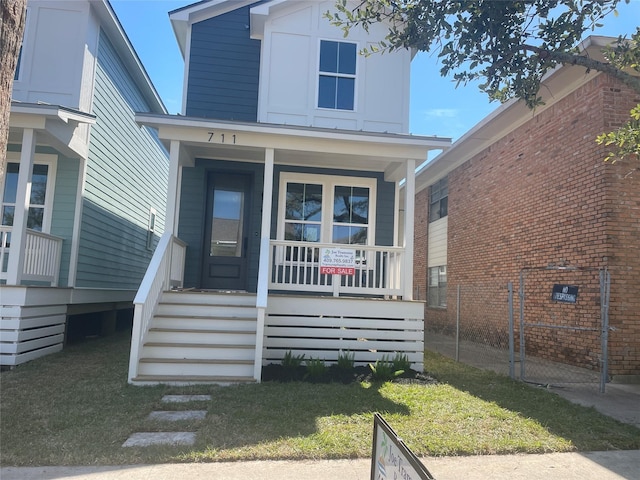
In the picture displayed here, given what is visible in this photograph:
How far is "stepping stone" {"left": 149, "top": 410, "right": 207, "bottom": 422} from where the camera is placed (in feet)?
14.5

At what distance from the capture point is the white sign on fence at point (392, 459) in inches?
63.1

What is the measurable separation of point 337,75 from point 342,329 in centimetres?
504

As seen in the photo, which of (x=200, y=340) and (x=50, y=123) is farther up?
(x=50, y=123)

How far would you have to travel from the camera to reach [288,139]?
24.2ft

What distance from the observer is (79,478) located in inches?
125

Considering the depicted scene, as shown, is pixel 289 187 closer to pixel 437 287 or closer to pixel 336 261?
pixel 336 261

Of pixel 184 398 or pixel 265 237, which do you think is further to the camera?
pixel 265 237

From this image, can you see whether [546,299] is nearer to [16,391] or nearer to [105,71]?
[16,391]

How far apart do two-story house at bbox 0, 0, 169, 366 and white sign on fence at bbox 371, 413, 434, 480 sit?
6.40 m

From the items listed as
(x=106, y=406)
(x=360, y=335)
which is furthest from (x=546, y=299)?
(x=106, y=406)

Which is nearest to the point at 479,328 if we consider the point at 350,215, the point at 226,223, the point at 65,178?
the point at 350,215

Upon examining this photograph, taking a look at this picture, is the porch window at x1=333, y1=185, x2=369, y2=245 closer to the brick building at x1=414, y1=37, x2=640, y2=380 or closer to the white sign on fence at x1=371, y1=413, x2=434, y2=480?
the brick building at x1=414, y1=37, x2=640, y2=380

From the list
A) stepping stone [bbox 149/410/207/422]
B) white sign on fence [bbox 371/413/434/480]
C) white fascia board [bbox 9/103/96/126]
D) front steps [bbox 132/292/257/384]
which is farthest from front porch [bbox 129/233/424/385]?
white sign on fence [bbox 371/413/434/480]

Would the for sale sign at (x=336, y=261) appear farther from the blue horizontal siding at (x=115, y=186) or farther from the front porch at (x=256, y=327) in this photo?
the blue horizontal siding at (x=115, y=186)
